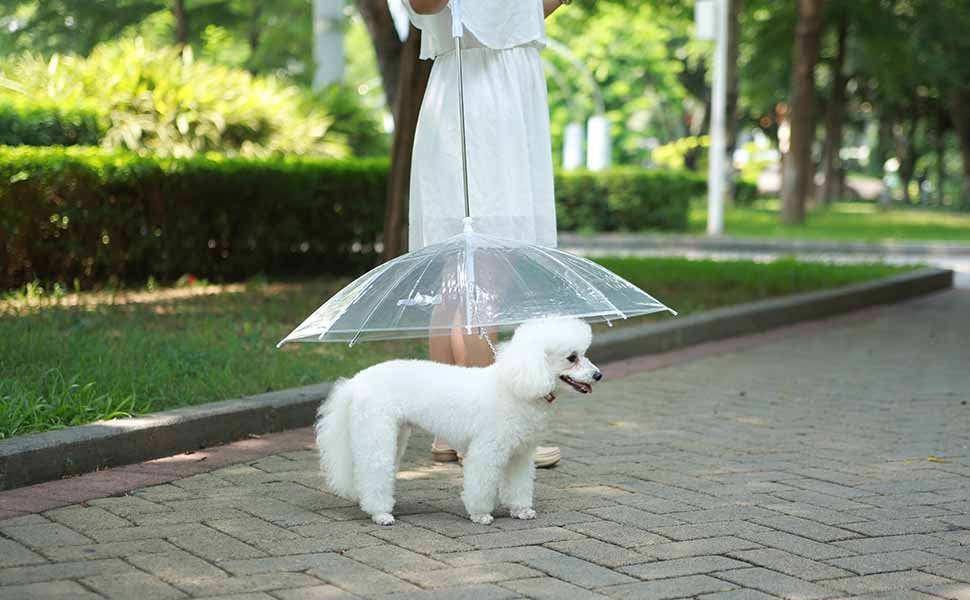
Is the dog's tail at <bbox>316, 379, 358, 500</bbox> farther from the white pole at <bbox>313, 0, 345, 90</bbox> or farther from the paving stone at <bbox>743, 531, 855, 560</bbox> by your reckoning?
the white pole at <bbox>313, 0, 345, 90</bbox>

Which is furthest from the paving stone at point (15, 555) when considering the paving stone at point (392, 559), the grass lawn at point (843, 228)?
the grass lawn at point (843, 228)

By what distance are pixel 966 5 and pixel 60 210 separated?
2402 cm

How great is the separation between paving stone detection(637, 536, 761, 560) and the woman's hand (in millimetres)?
2104

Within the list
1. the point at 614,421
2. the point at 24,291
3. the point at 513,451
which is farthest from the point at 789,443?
the point at 24,291

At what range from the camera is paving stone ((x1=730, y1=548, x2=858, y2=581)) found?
12.8ft

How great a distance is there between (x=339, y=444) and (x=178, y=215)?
6.77 meters

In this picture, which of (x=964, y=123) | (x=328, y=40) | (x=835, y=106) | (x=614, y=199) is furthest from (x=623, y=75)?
(x=328, y=40)

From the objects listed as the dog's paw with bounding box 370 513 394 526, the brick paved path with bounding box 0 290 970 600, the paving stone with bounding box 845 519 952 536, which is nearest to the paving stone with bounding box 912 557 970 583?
the brick paved path with bounding box 0 290 970 600

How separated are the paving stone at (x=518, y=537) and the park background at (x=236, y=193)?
1955mm

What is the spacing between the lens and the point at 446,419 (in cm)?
440

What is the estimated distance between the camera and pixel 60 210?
32.5ft

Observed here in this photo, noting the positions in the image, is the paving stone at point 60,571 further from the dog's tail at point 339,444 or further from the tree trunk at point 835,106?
the tree trunk at point 835,106

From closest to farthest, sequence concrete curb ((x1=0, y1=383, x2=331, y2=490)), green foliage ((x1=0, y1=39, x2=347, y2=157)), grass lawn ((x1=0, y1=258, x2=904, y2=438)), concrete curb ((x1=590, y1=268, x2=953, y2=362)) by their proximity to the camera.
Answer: concrete curb ((x1=0, y1=383, x2=331, y2=490)) < grass lawn ((x1=0, y1=258, x2=904, y2=438)) < concrete curb ((x1=590, y1=268, x2=953, y2=362)) < green foliage ((x1=0, y1=39, x2=347, y2=157))

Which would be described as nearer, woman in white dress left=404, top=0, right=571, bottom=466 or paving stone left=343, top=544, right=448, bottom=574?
paving stone left=343, top=544, right=448, bottom=574
